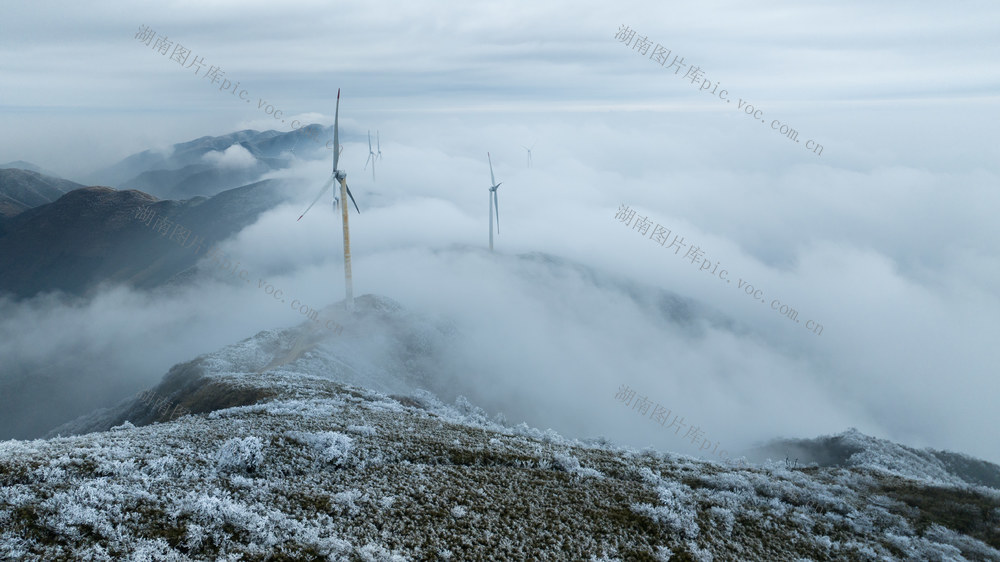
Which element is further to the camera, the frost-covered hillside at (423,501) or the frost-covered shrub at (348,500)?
the frost-covered shrub at (348,500)

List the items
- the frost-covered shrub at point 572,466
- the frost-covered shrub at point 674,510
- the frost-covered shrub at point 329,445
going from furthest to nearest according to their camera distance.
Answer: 1. the frost-covered shrub at point 572,466
2. the frost-covered shrub at point 329,445
3. the frost-covered shrub at point 674,510

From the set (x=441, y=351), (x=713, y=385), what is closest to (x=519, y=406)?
(x=441, y=351)

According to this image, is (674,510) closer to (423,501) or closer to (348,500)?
(423,501)

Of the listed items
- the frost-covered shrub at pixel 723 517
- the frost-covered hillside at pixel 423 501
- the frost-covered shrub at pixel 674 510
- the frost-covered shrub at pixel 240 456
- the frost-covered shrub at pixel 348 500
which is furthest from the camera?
the frost-covered shrub at pixel 723 517

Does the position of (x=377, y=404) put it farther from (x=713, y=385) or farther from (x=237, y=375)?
(x=713, y=385)

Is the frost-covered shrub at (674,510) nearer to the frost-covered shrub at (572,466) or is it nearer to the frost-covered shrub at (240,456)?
the frost-covered shrub at (572,466)

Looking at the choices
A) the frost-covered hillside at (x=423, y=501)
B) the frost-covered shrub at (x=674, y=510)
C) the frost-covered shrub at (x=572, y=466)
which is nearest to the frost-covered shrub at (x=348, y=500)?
the frost-covered hillside at (x=423, y=501)

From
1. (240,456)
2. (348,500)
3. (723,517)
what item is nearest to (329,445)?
(240,456)
